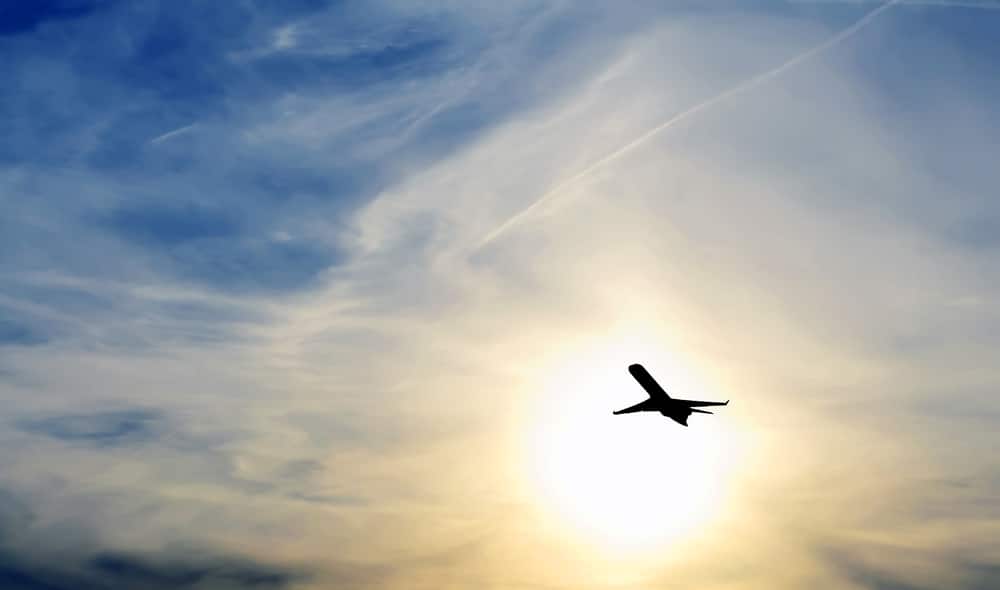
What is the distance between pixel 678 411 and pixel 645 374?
13.2 metres

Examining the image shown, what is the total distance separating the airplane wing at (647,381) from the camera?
506ft

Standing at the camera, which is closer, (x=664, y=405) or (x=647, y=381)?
(x=647, y=381)

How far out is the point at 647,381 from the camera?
517ft

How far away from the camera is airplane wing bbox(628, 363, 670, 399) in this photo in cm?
15438

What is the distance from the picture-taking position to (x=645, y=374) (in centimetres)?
15588

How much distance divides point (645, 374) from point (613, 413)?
38.6 feet

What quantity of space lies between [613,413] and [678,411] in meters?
10.6

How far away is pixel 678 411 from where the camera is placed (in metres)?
165

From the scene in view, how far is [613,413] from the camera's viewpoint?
6476 inches
